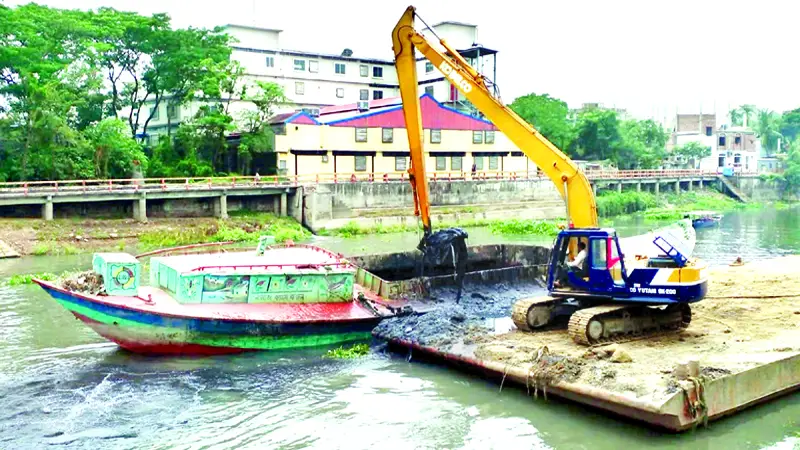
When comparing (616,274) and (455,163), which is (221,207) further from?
(616,274)

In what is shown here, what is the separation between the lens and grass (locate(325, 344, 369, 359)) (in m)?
17.7

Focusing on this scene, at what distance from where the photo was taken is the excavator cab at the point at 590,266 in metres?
15.7

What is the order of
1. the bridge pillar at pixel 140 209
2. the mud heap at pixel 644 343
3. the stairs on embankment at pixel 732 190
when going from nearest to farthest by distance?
the mud heap at pixel 644 343, the bridge pillar at pixel 140 209, the stairs on embankment at pixel 732 190

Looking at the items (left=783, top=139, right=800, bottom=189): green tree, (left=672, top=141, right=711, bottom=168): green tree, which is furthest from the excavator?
(left=672, top=141, right=711, bottom=168): green tree

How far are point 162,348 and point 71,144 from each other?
31.0 meters

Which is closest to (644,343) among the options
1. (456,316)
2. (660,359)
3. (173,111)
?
(660,359)

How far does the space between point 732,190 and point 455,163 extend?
35914mm

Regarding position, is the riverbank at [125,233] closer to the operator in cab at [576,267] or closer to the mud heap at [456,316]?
the mud heap at [456,316]

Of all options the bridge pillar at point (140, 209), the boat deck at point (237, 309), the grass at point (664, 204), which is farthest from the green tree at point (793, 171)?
the boat deck at point (237, 309)

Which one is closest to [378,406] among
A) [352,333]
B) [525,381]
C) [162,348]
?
[525,381]

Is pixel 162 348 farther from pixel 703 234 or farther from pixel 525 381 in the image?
pixel 703 234

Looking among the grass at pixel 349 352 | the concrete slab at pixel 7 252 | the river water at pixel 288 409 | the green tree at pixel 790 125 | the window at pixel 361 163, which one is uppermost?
the green tree at pixel 790 125

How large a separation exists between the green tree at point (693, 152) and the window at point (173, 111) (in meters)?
59.9

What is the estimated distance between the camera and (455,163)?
5878 centimetres
